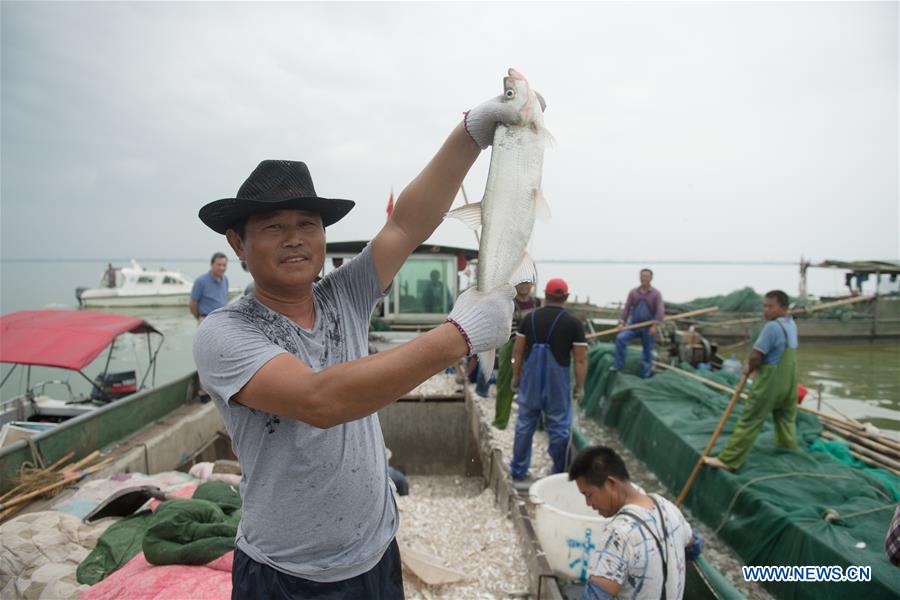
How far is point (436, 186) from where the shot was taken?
2121 mm

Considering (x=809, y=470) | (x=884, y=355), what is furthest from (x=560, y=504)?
(x=884, y=355)

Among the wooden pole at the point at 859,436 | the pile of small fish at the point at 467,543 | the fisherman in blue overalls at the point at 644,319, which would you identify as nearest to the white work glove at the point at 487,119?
the pile of small fish at the point at 467,543

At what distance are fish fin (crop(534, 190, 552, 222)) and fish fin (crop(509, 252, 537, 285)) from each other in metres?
0.16

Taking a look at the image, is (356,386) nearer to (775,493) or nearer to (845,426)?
(775,493)

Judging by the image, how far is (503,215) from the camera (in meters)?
1.96

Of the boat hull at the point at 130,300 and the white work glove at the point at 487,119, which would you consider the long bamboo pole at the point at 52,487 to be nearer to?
the white work glove at the point at 487,119

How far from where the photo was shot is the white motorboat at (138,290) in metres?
34.6

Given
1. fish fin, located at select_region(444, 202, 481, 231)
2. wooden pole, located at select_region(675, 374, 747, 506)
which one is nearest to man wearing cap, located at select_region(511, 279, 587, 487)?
wooden pole, located at select_region(675, 374, 747, 506)

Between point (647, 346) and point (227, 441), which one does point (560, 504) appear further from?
point (647, 346)

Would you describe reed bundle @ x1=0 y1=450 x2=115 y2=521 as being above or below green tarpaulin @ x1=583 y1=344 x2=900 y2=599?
above

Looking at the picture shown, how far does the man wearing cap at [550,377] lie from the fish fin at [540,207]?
444 centimetres

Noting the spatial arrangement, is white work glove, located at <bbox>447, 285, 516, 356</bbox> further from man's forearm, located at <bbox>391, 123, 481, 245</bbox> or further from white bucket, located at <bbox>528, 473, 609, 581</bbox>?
white bucket, located at <bbox>528, 473, 609, 581</bbox>

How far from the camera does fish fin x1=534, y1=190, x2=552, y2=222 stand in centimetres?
200

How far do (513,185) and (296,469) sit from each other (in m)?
1.26
